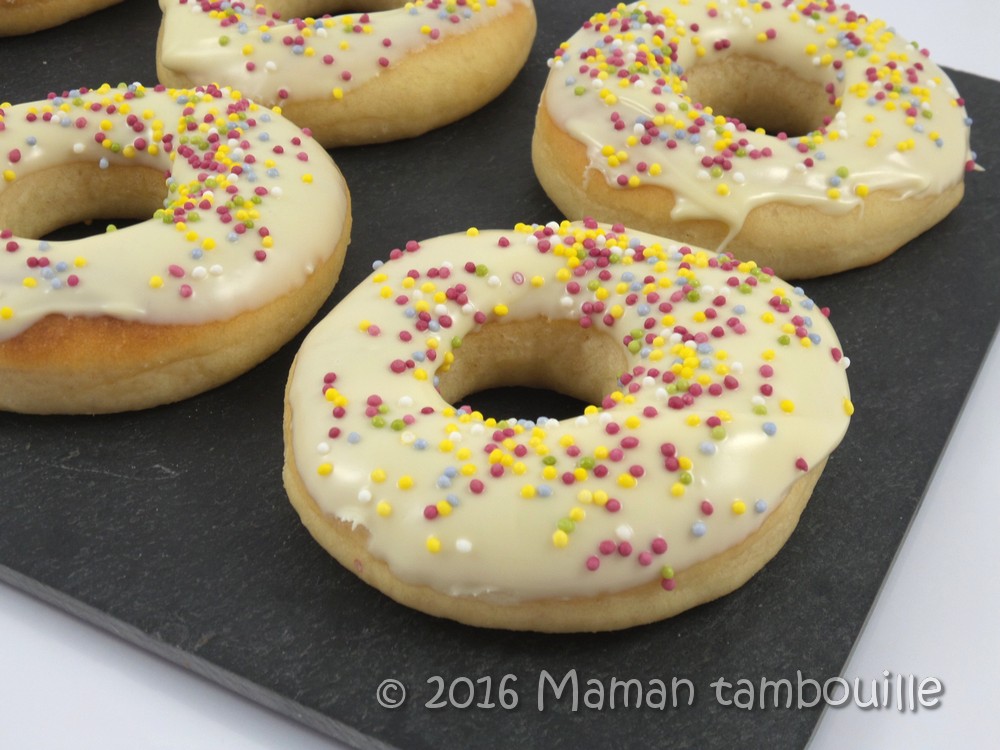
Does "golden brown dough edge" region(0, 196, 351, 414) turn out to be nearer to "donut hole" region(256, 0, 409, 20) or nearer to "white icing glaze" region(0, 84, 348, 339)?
"white icing glaze" region(0, 84, 348, 339)

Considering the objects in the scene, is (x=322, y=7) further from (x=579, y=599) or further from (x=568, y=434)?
(x=579, y=599)

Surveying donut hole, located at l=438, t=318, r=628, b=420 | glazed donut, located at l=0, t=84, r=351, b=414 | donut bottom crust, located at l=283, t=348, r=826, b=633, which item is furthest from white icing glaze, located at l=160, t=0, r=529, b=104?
donut bottom crust, located at l=283, t=348, r=826, b=633

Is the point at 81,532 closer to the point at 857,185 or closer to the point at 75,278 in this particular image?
the point at 75,278

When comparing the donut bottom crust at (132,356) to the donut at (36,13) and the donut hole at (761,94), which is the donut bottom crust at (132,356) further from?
the donut at (36,13)

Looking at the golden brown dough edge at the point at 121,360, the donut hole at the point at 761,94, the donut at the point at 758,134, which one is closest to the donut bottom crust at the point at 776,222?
the donut at the point at 758,134

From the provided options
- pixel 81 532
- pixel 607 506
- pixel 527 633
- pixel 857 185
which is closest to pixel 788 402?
pixel 607 506

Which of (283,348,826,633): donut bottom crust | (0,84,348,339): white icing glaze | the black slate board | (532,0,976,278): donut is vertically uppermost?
(532,0,976,278): donut
